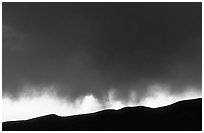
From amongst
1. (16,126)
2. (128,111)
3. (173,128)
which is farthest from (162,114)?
(16,126)

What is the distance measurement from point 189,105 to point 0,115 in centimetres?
2105

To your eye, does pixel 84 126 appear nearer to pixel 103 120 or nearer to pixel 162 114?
pixel 103 120

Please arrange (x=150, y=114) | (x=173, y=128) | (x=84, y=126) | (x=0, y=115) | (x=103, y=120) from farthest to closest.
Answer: (x=150, y=114)
(x=103, y=120)
(x=84, y=126)
(x=173, y=128)
(x=0, y=115)

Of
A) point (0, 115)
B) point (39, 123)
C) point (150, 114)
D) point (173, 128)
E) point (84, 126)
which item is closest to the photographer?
point (0, 115)

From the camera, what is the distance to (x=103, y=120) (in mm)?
26656

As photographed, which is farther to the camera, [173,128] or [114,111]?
[114,111]

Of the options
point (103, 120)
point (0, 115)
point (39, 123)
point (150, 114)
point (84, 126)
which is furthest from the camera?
point (39, 123)

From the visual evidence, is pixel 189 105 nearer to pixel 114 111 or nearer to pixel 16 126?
pixel 114 111

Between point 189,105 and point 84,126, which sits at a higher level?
point 189,105

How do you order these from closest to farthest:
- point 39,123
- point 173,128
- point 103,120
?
point 173,128
point 103,120
point 39,123

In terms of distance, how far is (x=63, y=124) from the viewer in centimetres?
2944

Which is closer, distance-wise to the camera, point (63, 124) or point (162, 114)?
point (162, 114)

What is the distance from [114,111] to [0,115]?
21.9m

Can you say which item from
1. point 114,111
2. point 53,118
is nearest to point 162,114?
point 114,111
